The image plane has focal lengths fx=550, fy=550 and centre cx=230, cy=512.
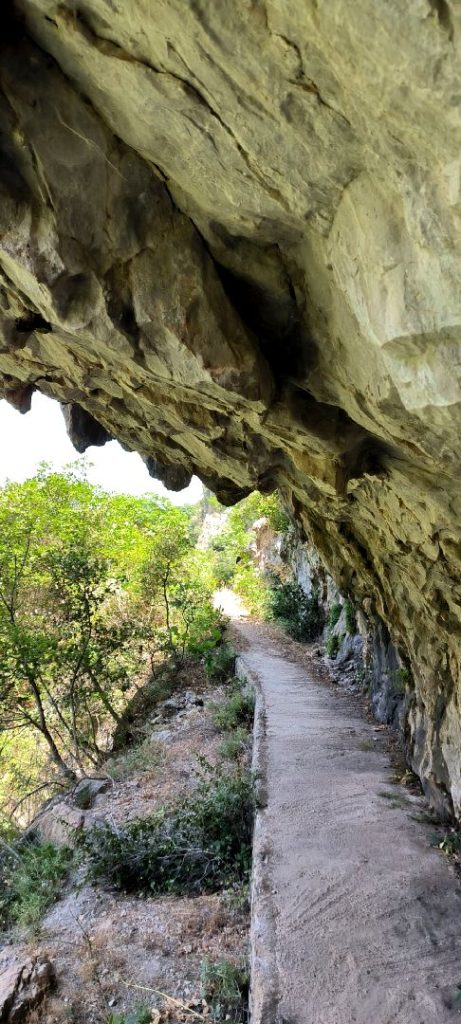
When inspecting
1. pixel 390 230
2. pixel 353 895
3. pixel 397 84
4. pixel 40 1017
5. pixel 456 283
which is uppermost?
pixel 397 84

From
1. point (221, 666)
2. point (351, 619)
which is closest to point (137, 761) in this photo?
point (221, 666)

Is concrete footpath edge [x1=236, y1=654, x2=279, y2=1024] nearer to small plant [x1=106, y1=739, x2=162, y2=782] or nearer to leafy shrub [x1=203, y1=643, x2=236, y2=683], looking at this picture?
small plant [x1=106, y1=739, x2=162, y2=782]

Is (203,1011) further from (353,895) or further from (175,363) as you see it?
(175,363)

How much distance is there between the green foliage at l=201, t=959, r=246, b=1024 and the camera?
167 inches

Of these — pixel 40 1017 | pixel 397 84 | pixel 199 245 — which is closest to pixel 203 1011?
pixel 40 1017

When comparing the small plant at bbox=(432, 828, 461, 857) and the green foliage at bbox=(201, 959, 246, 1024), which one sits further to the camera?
the small plant at bbox=(432, 828, 461, 857)

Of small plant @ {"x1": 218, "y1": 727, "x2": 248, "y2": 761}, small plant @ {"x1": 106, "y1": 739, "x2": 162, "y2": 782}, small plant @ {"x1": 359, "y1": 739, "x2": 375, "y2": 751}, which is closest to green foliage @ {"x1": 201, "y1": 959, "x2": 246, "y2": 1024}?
small plant @ {"x1": 218, "y1": 727, "x2": 248, "y2": 761}

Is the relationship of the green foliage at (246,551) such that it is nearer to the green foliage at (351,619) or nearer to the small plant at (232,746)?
the green foliage at (351,619)

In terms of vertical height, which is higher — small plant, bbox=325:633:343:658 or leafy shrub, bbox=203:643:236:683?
small plant, bbox=325:633:343:658

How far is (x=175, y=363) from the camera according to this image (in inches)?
155

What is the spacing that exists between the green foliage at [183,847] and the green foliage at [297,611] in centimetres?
1097

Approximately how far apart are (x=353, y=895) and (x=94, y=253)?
571cm

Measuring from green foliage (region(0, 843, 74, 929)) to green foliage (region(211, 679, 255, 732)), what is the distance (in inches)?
152

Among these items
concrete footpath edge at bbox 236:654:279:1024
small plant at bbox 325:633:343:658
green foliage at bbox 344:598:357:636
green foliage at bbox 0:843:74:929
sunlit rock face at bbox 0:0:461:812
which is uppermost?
sunlit rock face at bbox 0:0:461:812
